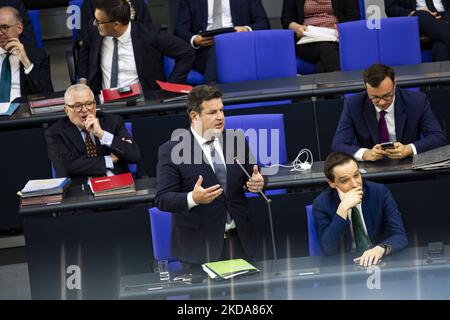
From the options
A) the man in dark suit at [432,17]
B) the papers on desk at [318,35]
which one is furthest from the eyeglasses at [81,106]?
the man in dark suit at [432,17]

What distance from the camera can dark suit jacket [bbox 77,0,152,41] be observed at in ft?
23.7

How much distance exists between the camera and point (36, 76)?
7004 mm

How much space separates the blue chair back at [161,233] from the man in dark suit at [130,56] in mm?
2217

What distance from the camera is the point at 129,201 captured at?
514 centimetres

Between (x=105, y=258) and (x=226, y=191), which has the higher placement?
(x=226, y=191)

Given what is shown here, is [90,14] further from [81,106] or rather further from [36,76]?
[81,106]

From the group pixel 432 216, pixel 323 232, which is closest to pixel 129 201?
pixel 323 232

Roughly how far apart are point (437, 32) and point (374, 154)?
7.55ft

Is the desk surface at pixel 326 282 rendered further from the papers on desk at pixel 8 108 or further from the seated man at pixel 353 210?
the papers on desk at pixel 8 108

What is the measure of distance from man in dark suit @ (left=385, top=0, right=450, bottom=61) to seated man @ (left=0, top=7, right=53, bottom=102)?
2.56 m

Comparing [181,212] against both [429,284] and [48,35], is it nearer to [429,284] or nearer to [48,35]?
[429,284]

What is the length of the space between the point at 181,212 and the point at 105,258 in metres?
0.78

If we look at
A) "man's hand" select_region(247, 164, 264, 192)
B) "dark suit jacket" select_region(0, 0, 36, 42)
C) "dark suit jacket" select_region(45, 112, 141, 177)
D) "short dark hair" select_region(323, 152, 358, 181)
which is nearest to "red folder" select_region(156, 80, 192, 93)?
"dark suit jacket" select_region(45, 112, 141, 177)

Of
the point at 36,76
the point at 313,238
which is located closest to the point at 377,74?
the point at 313,238
